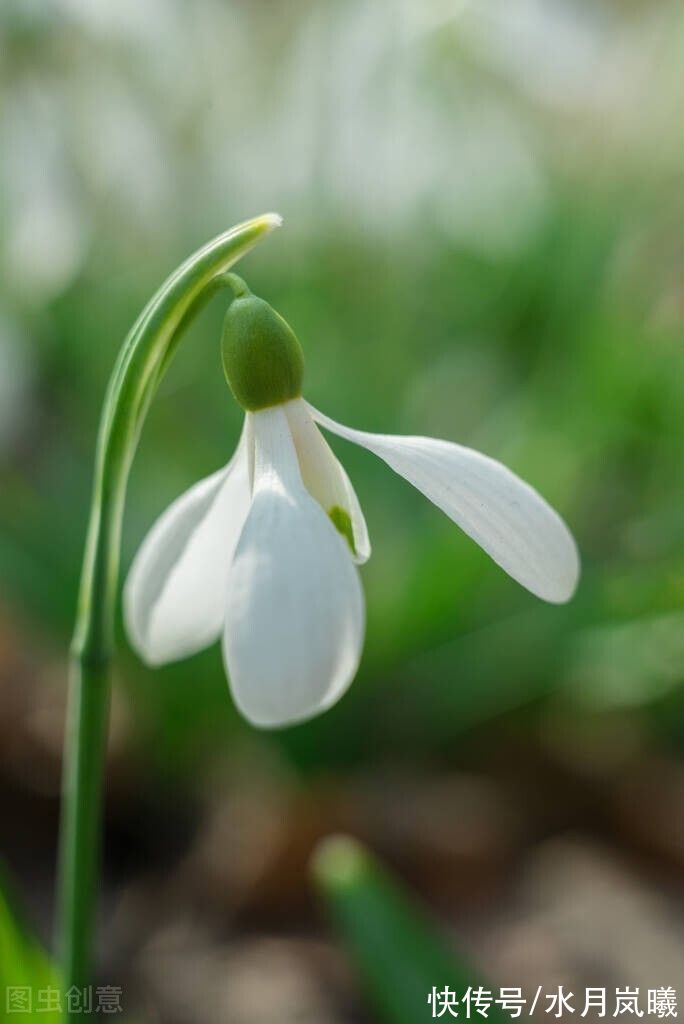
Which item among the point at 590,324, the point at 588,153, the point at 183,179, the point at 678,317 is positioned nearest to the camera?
the point at 590,324

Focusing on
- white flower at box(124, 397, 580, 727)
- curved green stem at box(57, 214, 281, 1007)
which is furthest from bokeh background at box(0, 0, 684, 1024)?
white flower at box(124, 397, 580, 727)

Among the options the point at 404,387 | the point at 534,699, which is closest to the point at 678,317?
the point at 404,387

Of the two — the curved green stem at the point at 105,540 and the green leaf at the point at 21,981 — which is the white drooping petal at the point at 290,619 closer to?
the curved green stem at the point at 105,540

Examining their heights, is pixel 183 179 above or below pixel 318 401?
above

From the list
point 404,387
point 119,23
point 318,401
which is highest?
point 119,23

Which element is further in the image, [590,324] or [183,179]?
[183,179]

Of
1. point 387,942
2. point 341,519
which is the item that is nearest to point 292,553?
point 341,519

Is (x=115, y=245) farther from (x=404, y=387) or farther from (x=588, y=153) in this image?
(x=588, y=153)

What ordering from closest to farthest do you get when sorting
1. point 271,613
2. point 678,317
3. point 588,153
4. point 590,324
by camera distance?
point 271,613 < point 590,324 < point 678,317 < point 588,153
